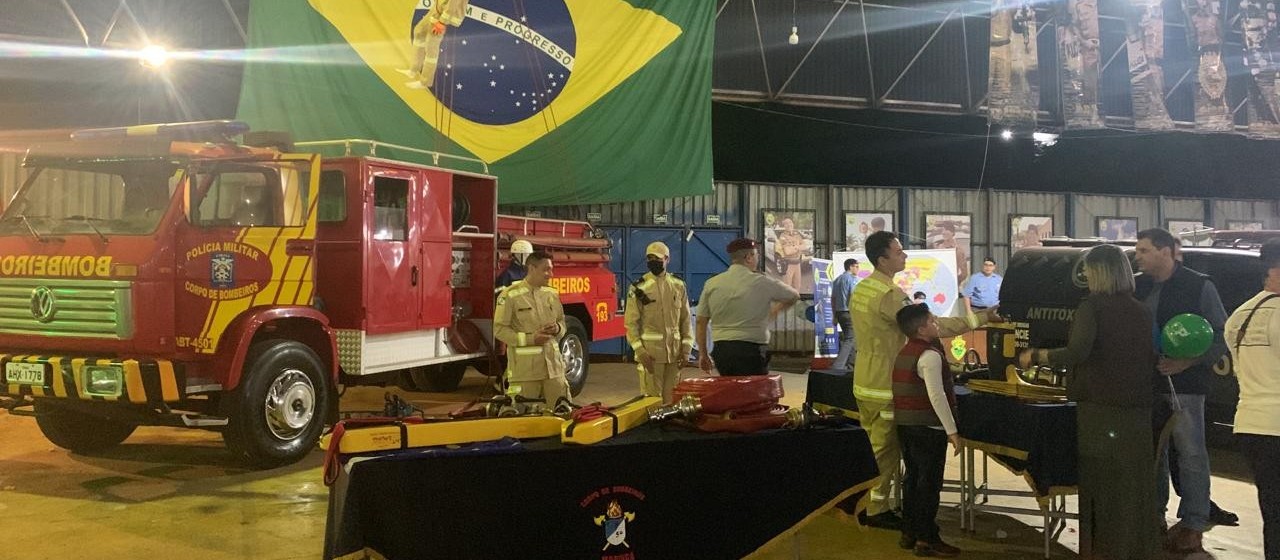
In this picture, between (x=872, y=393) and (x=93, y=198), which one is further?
(x=93, y=198)

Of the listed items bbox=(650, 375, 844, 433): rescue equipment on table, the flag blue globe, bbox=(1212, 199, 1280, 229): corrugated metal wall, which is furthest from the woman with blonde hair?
bbox=(1212, 199, 1280, 229): corrugated metal wall

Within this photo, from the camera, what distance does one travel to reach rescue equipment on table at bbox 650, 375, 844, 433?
396 cm

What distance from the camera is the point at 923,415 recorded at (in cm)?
483

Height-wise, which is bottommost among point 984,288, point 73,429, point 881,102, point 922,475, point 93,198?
point 73,429

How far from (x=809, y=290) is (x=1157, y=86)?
279 inches

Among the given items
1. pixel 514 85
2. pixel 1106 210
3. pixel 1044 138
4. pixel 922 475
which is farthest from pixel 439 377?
pixel 1106 210

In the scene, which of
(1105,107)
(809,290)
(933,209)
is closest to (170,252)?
(809,290)

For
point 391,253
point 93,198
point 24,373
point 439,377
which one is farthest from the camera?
point 439,377

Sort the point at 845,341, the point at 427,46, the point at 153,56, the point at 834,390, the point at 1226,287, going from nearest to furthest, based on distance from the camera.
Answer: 1. the point at 834,390
2. the point at 1226,287
3. the point at 845,341
4. the point at 427,46
5. the point at 153,56

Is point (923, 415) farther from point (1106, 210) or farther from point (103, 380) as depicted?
point (1106, 210)

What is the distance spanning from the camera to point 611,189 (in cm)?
1473

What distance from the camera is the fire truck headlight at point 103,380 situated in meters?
6.37

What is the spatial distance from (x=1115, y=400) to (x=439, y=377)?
898cm

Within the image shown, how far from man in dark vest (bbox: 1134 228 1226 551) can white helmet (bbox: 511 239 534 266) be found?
20.3 feet
